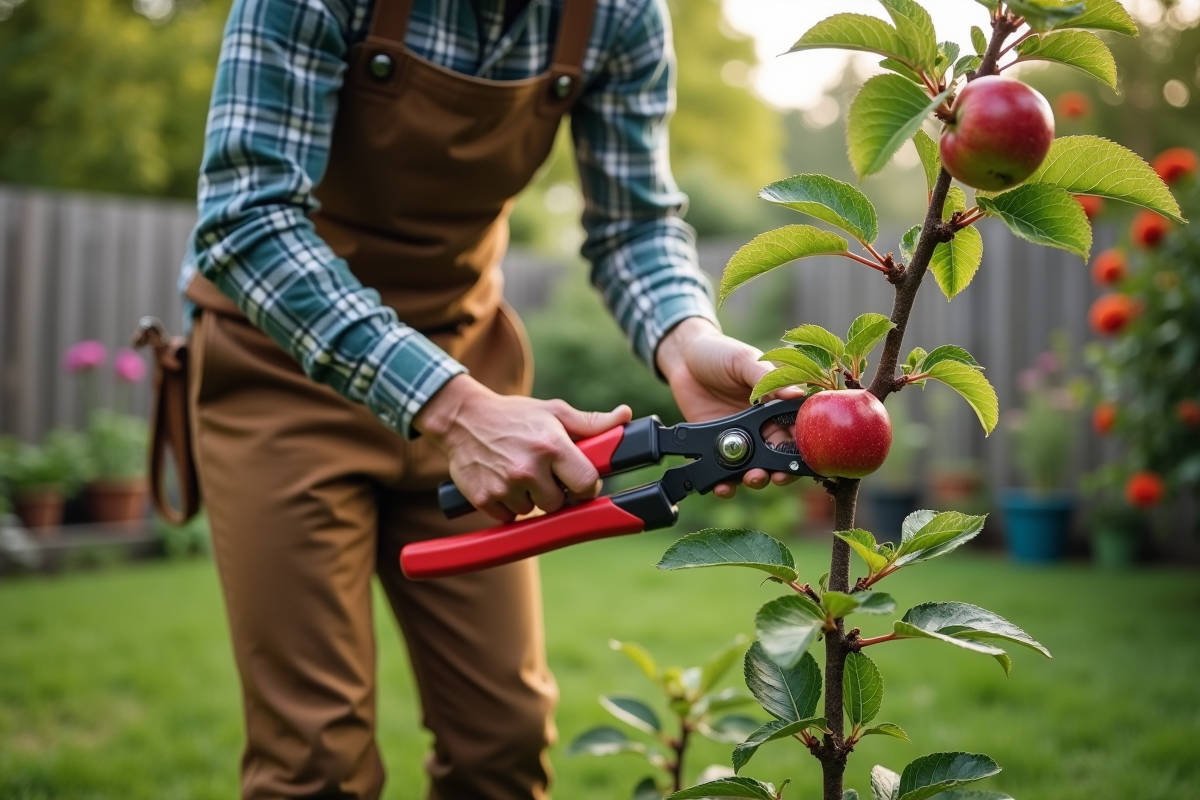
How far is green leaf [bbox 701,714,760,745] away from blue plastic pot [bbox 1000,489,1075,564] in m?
4.13

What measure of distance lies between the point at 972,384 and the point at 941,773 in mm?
369

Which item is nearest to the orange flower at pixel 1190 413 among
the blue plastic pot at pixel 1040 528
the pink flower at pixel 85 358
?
the blue plastic pot at pixel 1040 528

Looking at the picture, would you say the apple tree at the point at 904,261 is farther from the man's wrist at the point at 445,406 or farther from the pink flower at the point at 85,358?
the pink flower at the point at 85,358

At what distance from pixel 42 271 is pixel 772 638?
5.97 meters

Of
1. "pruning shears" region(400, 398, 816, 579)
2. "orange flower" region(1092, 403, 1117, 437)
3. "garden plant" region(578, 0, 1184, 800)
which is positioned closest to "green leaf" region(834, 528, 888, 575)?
"garden plant" region(578, 0, 1184, 800)

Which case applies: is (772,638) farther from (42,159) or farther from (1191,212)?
(42,159)

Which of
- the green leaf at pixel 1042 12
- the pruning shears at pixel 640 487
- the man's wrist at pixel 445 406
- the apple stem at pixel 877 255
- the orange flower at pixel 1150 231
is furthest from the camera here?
the orange flower at pixel 1150 231

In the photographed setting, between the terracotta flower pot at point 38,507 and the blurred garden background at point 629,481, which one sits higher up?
the blurred garden background at point 629,481

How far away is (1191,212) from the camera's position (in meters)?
3.78

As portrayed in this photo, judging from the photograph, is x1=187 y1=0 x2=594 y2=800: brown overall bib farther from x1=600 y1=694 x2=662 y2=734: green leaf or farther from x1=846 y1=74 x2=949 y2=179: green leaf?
x1=846 y1=74 x2=949 y2=179: green leaf

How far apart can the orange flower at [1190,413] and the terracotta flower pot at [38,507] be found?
17.0 ft

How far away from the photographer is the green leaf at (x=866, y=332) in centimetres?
90

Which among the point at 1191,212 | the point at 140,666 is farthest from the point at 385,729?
the point at 1191,212

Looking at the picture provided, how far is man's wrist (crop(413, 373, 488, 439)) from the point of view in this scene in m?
1.30
